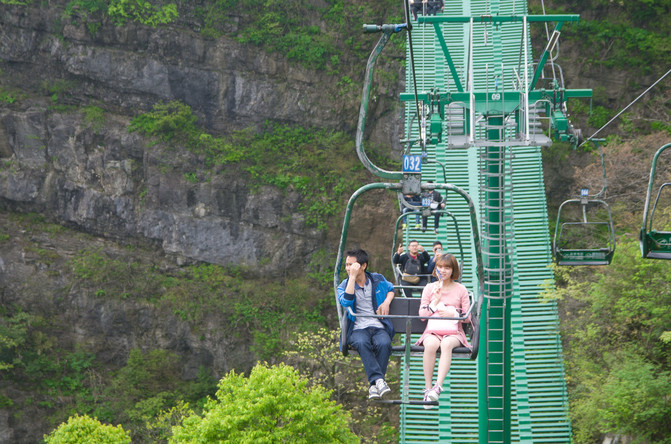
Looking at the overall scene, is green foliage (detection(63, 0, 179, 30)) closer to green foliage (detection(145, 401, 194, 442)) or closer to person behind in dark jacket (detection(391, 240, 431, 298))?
green foliage (detection(145, 401, 194, 442))

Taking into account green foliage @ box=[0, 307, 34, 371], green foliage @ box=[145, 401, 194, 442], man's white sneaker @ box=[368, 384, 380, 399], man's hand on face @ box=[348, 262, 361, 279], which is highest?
man's hand on face @ box=[348, 262, 361, 279]

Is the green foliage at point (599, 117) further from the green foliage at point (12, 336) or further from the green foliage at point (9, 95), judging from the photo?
the green foliage at point (9, 95)

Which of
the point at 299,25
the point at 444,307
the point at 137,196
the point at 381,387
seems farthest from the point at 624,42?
the point at 381,387

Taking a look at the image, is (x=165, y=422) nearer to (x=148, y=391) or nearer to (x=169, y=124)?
(x=148, y=391)

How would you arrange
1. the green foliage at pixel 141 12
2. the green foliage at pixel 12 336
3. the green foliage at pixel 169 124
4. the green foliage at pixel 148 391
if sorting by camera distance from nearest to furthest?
1. the green foliage at pixel 148 391
2. the green foliage at pixel 12 336
3. the green foliage at pixel 141 12
4. the green foliage at pixel 169 124

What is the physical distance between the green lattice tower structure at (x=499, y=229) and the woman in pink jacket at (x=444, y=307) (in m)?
2.51

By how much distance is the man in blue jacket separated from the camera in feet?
23.7

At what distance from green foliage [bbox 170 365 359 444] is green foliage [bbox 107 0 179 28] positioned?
14.4 m

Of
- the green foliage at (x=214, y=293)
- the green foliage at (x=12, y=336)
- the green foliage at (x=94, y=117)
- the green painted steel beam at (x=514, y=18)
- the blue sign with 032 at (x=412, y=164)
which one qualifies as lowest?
the green foliage at (x=12, y=336)

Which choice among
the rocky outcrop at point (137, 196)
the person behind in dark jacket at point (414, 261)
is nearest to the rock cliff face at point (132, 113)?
the rocky outcrop at point (137, 196)

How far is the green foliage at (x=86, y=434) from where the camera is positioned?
18547mm

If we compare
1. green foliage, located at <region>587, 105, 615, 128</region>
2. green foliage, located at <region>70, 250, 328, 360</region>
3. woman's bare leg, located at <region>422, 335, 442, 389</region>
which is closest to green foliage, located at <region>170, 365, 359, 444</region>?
green foliage, located at <region>70, 250, 328, 360</region>

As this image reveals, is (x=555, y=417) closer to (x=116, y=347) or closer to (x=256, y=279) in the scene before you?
(x=256, y=279)

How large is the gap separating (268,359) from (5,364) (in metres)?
8.16
